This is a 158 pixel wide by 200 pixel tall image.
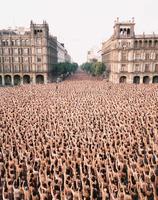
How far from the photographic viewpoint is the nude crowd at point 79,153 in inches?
353

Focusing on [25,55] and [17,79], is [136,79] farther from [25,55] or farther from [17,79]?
[17,79]

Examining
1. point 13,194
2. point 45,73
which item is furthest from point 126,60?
point 13,194

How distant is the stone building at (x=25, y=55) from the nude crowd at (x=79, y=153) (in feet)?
103

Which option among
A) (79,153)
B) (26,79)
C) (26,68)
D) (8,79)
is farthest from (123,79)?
(79,153)

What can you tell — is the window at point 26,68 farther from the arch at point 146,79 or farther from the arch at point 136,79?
the arch at point 146,79

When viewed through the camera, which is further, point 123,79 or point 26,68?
point 26,68

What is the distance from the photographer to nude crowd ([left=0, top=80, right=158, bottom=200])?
8.97m

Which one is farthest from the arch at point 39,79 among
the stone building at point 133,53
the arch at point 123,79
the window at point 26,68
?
the arch at point 123,79

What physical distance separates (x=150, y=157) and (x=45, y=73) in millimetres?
47075

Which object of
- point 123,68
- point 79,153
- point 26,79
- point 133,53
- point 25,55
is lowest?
point 79,153

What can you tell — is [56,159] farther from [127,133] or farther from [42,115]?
[42,115]

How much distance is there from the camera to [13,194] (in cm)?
922

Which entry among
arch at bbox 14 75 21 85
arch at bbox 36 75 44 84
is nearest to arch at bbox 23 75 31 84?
arch at bbox 14 75 21 85

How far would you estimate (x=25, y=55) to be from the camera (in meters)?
55.7
